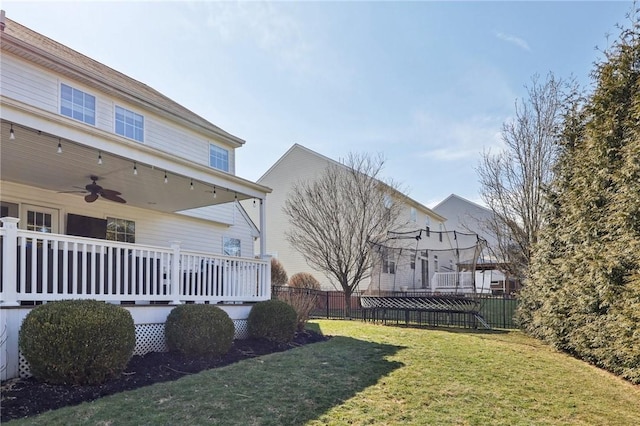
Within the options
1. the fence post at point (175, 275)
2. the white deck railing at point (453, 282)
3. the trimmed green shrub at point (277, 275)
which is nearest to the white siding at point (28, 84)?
the fence post at point (175, 275)

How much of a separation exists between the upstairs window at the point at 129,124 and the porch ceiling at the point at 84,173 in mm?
1833

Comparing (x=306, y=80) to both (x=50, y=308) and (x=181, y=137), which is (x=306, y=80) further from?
(x=50, y=308)

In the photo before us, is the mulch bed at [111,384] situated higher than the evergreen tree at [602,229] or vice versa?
the evergreen tree at [602,229]

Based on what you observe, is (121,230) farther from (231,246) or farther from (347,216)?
(347,216)

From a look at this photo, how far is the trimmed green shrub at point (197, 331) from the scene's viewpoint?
642cm

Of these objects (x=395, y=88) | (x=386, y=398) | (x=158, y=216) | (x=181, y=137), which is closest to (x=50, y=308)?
(x=386, y=398)

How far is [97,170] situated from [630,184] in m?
9.07

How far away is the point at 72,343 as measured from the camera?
4.61 metres

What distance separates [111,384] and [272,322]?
3.64 m

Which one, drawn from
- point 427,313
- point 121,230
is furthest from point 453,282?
point 121,230

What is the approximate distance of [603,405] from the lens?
192 inches

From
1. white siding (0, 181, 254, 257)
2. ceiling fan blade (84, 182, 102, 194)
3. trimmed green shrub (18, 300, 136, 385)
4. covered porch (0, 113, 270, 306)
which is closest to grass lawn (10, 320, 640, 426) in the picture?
trimmed green shrub (18, 300, 136, 385)

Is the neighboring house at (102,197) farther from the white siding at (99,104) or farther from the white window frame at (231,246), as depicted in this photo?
the white window frame at (231,246)

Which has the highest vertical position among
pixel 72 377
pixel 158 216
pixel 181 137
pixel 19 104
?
pixel 181 137
